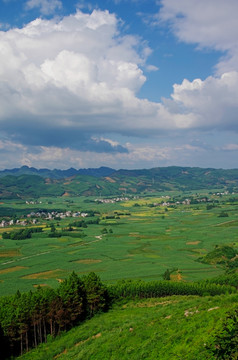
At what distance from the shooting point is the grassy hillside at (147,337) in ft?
100

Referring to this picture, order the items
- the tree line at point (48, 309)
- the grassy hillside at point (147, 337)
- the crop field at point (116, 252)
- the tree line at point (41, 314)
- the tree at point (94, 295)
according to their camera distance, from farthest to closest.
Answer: the crop field at point (116, 252), the tree at point (94, 295), the tree line at point (48, 309), the tree line at point (41, 314), the grassy hillside at point (147, 337)

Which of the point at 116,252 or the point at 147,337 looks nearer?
the point at 147,337

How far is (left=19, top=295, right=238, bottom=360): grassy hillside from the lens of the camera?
3052cm

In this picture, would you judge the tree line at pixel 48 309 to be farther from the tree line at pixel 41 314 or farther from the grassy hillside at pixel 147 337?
the grassy hillside at pixel 147 337

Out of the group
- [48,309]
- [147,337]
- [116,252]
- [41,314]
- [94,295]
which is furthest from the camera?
[116,252]

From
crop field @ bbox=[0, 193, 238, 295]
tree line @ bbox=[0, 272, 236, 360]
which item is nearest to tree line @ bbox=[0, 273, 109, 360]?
tree line @ bbox=[0, 272, 236, 360]

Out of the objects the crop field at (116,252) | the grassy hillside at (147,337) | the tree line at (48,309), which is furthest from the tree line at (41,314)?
the crop field at (116,252)

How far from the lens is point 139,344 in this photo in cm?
3659

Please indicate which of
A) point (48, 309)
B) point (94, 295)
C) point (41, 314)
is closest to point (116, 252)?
point (94, 295)

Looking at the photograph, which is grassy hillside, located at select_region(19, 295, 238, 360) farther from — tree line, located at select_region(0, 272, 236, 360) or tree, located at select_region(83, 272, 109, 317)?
tree, located at select_region(83, 272, 109, 317)

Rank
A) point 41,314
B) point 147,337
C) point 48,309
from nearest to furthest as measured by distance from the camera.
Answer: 1. point 147,337
2. point 41,314
3. point 48,309

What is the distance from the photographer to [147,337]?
3797 cm

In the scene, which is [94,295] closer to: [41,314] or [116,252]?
[41,314]

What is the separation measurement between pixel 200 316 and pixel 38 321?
2899cm
